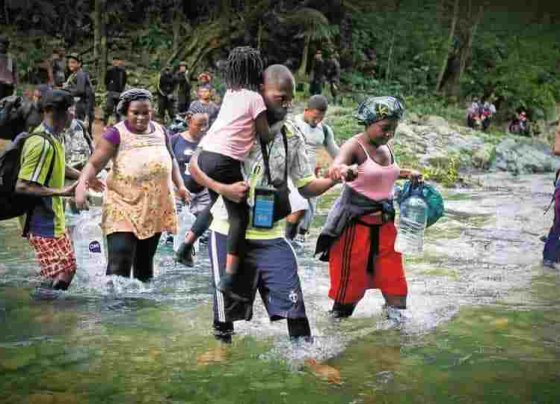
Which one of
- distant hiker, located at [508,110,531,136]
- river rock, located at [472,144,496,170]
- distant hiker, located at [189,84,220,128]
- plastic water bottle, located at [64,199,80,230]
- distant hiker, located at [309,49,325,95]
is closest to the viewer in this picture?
distant hiker, located at [189,84,220,128]

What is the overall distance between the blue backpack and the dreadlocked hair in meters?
1.87

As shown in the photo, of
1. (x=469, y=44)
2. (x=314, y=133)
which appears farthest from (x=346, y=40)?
(x=314, y=133)

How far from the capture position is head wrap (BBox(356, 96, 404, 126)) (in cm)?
532

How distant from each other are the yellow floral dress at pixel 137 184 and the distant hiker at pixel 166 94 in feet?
48.5

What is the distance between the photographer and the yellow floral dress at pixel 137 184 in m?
5.88

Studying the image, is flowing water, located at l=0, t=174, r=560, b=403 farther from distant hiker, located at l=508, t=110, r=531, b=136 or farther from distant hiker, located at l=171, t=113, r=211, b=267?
distant hiker, located at l=508, t=110, r=531, b=136

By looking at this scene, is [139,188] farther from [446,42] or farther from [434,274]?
[446,42]

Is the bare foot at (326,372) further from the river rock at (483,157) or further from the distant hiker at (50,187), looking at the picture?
the river rock at (483,157)

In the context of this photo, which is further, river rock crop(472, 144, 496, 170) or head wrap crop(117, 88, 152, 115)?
river rock crop(472, 144, 496, 170)

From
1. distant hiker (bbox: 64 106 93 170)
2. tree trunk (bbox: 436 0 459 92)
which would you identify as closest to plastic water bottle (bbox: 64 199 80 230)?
distant hiker (bbox: 64 106 93 170)

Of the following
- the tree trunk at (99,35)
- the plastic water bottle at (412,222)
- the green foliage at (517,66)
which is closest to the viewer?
the plastic water bottle at (412,222)

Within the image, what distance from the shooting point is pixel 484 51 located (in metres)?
36.5

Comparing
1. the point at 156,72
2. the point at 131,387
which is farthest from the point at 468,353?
the point at 156,72

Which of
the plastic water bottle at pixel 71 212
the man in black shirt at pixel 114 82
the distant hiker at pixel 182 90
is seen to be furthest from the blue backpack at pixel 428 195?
the distant hiker at pixel 182 90
